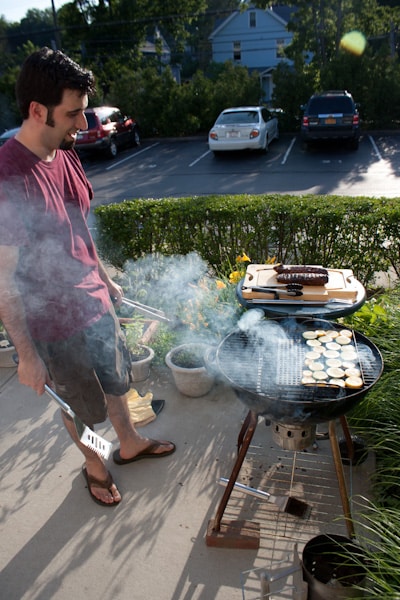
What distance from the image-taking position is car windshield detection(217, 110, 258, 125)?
1424cm

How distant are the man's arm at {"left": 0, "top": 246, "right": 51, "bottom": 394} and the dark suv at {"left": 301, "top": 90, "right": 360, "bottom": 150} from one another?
1382cm

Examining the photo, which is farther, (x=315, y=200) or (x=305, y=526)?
(x=315, y=200)

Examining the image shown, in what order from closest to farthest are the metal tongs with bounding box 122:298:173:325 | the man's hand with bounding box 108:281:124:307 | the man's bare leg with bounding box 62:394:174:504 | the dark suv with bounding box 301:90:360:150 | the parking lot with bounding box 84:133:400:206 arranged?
the man's bare leg with bounding box 62:394:174:504 → the man's hand with bounding box 108:281:124:307 → the metal tongs with bounding box 122:298:173:325 → the parking lot with bounding box 84:133:400:206 → the dark suv with bounding box 301:90:360:150

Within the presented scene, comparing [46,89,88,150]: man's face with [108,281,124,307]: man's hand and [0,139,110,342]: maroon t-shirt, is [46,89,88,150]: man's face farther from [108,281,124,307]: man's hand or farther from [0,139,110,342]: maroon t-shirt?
[108,281,124,307]: man's hand

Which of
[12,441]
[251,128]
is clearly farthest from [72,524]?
[251,128]

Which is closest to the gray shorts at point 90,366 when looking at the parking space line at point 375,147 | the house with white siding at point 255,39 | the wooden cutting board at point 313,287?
the wooden cutting board at point 313,287

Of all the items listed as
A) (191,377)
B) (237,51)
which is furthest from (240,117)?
(237,51)

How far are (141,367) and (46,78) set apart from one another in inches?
97.0

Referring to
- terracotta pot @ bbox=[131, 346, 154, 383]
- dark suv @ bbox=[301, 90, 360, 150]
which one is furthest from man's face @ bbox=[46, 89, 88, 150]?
dark suv @ bbox=[301, 90, 360, 150]

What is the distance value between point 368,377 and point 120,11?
28.5 m

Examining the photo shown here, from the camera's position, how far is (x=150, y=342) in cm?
423

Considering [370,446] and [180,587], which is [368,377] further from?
[180,587]

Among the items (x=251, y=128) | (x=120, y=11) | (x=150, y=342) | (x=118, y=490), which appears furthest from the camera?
(x=120, y=11)

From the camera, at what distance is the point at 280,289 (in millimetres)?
2816
